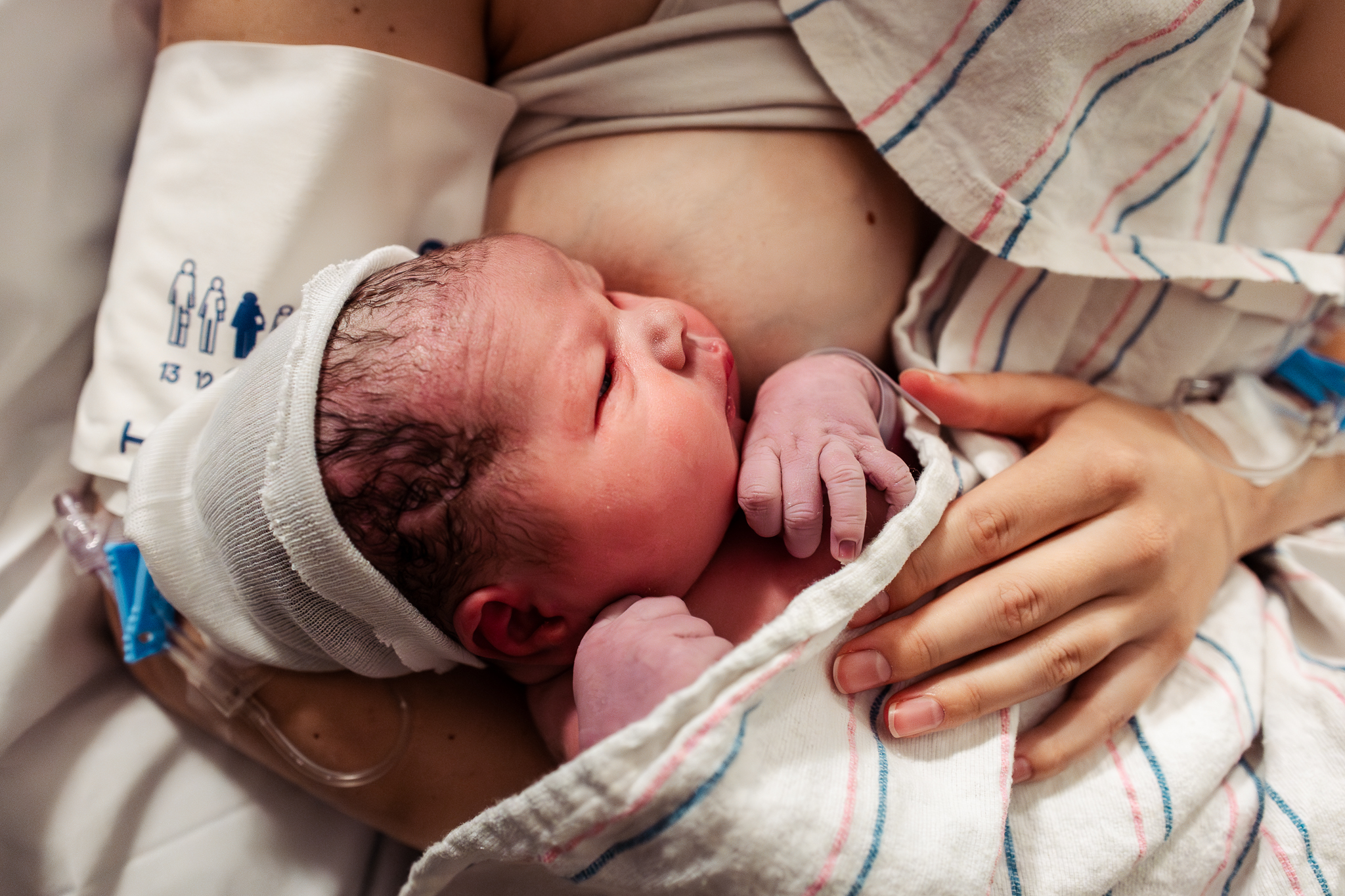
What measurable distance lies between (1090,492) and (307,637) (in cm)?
87

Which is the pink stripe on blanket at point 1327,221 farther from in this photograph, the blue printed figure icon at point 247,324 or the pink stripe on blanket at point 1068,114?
the blue printed figure icon at point 247,324

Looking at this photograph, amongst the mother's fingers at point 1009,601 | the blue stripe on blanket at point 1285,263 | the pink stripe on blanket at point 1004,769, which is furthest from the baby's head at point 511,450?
the blue stripe on blanket at point 1285,263

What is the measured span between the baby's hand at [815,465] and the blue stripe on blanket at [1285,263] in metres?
0.53

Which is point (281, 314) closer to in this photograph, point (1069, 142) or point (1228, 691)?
point (1069, 142)

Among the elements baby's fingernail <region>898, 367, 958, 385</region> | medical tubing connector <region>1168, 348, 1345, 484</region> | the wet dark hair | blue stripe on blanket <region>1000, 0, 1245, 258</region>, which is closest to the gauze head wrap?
the wet dark hair

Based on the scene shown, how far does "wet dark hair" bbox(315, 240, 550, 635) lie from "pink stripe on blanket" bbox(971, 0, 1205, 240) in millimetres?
584

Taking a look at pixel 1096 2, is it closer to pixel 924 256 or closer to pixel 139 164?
pixel 924 256

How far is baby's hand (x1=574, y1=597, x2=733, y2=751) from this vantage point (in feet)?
2.12

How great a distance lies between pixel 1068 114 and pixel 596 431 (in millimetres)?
634

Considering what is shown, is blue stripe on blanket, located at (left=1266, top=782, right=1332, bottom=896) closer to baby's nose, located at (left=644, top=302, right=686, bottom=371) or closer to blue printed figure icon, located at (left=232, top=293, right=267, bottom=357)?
baby's nose, located at (left=644, top=302, right=686, bottom=371)

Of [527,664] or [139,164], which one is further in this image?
[139,164]

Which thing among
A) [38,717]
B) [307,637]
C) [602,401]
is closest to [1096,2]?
[602,401]

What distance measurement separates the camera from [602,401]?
0.77 m

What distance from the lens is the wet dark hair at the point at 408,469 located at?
71 centimetres
